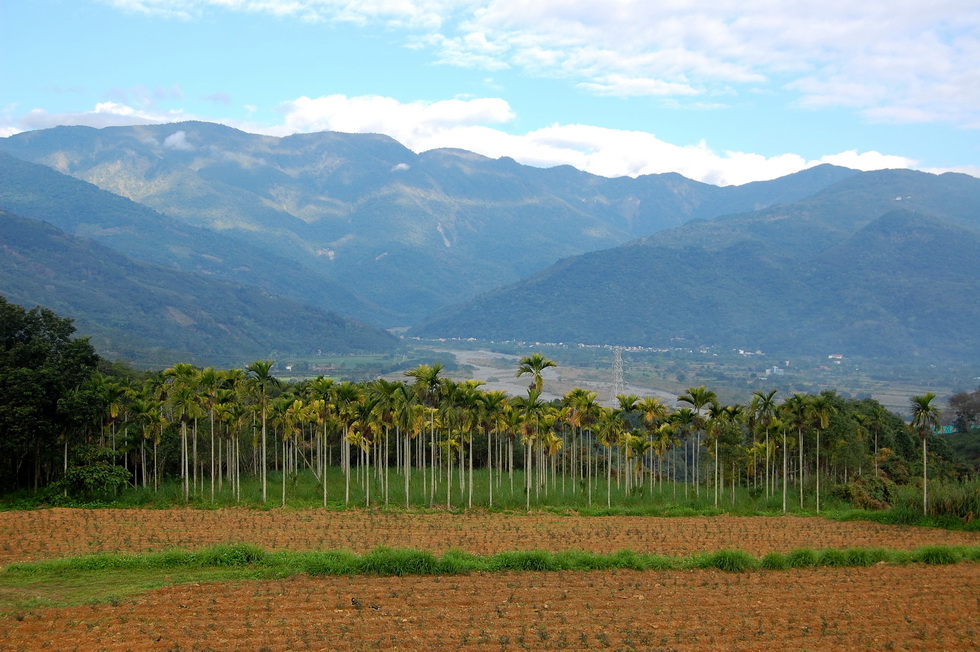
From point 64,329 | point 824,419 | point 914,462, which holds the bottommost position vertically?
point 914,462

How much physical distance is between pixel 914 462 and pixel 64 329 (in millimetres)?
63974

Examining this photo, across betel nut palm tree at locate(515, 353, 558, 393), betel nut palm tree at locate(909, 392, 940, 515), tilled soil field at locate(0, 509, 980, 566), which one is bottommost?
tilled soil field at locate(0, 509, 980, 566)

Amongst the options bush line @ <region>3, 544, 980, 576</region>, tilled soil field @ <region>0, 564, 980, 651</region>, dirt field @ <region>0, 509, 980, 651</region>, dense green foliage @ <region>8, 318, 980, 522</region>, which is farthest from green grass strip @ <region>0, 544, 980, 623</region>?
dense green foliage @ <region>8, 318, 980, 522</region>

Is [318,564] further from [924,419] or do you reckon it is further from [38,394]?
[924,419]

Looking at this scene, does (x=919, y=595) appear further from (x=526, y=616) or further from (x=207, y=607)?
(x=207, y=607)

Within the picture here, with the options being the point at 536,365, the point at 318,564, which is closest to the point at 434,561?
the point at 318,564

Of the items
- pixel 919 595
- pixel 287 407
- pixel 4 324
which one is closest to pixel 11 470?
pixel 4 324

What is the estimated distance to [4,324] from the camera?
50.6 m

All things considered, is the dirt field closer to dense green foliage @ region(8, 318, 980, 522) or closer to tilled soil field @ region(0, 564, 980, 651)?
tilled soil field @ region(0, 564, 980, 651)

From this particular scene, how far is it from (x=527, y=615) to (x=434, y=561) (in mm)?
6313

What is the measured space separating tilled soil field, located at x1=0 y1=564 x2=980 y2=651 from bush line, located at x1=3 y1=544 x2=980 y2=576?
0.88 meters

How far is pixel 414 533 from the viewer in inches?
1532

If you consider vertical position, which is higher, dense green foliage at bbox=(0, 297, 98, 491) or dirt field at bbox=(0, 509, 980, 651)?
dense green foliage at bbox=(0, 297, 98, 491)

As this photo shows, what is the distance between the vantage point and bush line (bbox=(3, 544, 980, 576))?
29.1 m
